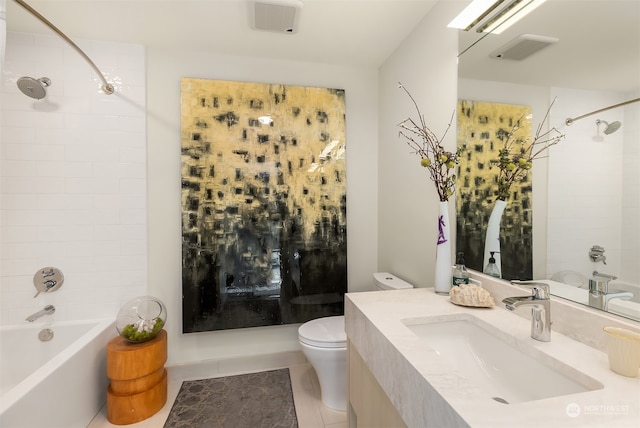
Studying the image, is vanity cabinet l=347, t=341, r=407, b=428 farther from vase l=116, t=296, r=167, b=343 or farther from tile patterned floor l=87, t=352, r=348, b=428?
vase l=116, t=296, r=167, b=343

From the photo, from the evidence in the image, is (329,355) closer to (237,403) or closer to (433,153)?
(237,403)

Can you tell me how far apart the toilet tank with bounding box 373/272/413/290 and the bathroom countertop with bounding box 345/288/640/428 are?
0.59 m

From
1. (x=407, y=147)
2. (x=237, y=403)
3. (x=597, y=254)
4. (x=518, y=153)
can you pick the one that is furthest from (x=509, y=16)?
(x=237, y=403)

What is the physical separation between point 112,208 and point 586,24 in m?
2.71

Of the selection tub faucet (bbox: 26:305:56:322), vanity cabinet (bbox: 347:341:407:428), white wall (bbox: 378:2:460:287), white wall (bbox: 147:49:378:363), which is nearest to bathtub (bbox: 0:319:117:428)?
tub faucet (bbox: 26:305:56:322)

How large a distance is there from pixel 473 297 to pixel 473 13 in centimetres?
131

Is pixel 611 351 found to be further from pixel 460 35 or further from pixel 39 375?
pixel 39 375

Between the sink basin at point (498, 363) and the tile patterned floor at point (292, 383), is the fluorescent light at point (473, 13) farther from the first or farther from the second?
the tile patterned floor at point (292, 383)

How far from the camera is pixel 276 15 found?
1679 mm

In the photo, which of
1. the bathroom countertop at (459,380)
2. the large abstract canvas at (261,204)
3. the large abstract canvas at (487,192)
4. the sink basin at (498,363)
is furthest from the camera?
the large abstract canvas at (261,204)

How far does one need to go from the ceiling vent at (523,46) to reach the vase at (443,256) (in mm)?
682

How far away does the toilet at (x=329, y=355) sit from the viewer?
1.68 m

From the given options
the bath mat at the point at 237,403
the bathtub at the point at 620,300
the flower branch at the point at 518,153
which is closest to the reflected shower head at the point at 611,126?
the flower branch at the point at 518,153

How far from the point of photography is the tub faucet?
1803 millimetres
